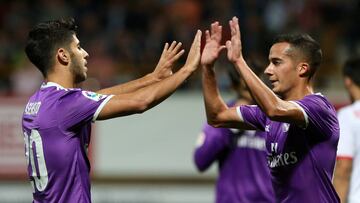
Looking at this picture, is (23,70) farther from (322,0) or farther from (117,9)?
(322,0)

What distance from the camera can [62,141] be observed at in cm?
617

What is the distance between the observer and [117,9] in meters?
14.9

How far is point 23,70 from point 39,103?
7638mm

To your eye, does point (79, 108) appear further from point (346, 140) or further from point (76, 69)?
point (346, 140)

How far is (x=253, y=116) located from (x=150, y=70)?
7002mm

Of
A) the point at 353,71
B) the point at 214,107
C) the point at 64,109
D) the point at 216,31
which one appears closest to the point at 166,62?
the point at 214,107

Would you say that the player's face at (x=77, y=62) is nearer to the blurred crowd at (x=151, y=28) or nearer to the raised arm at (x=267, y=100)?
the raised arm at (x=267, y=100)

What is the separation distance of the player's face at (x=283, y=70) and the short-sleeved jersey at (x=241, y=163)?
77.6 inches

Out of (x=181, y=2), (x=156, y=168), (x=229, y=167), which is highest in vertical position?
(x=181, y=2)

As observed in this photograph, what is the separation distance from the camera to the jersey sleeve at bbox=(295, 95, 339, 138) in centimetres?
607

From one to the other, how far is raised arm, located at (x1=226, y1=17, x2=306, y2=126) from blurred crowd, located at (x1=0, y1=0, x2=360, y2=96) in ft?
23.9

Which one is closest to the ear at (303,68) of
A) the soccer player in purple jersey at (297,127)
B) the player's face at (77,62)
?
the soccer player in purple jersey at (297,127)

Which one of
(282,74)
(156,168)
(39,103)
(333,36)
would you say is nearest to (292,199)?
(282,74)

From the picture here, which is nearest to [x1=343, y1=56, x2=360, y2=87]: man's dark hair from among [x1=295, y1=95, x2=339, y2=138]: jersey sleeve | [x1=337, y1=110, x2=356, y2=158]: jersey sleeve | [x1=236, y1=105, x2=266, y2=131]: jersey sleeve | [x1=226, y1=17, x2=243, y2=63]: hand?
[x1=337, y1=110, x2=356, y2=158]: jersey sleeve
